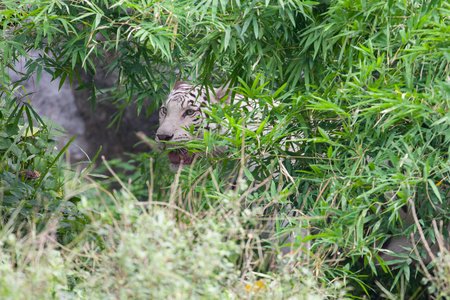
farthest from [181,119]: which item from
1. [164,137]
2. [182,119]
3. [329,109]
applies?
[329,109]

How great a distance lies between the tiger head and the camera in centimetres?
251

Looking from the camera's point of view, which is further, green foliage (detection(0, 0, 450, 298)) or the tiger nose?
the tiger nose

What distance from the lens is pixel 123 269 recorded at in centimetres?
130

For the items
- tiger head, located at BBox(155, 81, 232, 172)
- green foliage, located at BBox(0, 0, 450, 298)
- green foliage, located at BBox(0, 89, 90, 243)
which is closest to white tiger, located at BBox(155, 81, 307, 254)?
tiger head, located at BBox(155, 81, 232, 172)

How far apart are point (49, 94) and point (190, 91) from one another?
10.4 feet

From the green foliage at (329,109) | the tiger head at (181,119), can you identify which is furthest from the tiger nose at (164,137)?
the green foliage at (329,109)

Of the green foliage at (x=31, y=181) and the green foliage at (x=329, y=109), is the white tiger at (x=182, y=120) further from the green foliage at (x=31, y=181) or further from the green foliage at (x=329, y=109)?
the green foliage at (x=31, y=181)

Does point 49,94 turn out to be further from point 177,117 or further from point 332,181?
point 332,181

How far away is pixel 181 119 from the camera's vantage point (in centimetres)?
260

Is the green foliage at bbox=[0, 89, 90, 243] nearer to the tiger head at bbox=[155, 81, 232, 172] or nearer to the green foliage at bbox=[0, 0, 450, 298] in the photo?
the green foliage at bbox=[0, 0, 450, 298]

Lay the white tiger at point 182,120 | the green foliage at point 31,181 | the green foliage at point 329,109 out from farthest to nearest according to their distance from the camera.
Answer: the white tiger at point 182,120, the green foliage at point 31,181, the green foliage at point 329,109

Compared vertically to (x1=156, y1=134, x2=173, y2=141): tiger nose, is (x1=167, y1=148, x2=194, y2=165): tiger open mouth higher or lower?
lower

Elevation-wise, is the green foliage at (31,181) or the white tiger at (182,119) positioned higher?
the white tiger at (182,119)

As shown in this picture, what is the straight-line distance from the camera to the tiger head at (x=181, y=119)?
251cm
